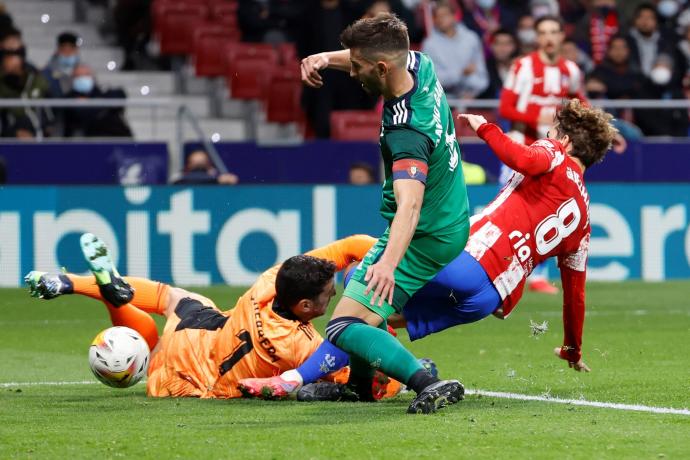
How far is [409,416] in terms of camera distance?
6199 mm

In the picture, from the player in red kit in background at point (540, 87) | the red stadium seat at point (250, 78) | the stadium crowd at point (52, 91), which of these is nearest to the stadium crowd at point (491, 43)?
the red stadium seat at point (250, 78)

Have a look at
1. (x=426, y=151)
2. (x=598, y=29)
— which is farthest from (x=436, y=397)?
(x=598, y=29)

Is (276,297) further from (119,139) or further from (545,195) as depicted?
(119,139)

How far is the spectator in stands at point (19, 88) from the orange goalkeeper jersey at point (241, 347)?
812 centimetres

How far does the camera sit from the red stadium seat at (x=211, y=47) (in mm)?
17766

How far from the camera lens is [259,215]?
14.2m

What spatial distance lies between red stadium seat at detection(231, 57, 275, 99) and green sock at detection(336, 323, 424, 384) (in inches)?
440

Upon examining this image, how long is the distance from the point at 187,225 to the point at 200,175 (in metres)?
0.68

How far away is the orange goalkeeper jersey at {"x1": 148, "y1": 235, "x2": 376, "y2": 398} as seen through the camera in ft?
23.3

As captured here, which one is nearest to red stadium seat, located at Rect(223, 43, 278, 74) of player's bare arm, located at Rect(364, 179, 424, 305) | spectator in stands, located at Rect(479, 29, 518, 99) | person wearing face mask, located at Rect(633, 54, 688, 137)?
spectator in stands, located at Rect(479, 29, 518, 99)

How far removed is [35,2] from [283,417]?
43.7ft

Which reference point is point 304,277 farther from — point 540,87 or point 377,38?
point 540,87

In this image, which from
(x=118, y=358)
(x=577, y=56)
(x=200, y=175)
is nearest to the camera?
(x=118, y=358)

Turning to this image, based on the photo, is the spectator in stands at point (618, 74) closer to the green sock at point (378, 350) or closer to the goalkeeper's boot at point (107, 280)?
the goalkeeper's boot at point (107, 280)
